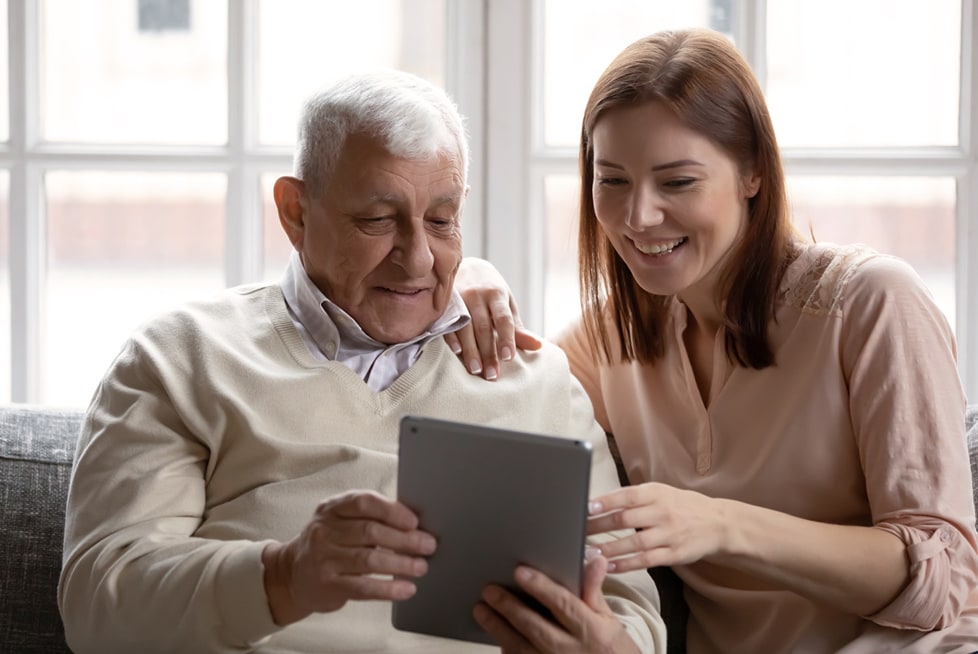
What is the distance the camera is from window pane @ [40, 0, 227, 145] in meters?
2.72

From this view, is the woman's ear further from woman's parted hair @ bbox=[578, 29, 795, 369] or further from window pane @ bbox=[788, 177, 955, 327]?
window pane @ bbox=[788, 177, 955, 327]

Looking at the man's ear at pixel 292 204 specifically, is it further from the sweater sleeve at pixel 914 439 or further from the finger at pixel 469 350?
the sweater sleeve at pixel 914 439

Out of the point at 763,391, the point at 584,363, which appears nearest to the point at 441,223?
the point at 584,363

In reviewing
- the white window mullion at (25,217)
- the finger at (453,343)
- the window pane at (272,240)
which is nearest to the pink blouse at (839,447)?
the finger at (453,343)

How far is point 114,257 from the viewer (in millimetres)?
2822

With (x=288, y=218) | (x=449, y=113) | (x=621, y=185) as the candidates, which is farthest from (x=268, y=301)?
(x=621, y=185)

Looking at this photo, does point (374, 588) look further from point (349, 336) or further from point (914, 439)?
point (914, 439)

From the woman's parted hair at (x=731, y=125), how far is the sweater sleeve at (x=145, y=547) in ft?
2.62

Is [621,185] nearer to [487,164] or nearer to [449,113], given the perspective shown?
[449,113]

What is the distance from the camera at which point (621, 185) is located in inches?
73.0

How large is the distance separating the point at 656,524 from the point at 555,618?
0.62ft

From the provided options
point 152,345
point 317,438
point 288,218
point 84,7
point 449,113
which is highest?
point 84,7

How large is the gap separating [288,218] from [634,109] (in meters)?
0.56

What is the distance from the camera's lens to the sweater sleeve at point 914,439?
1.69m
